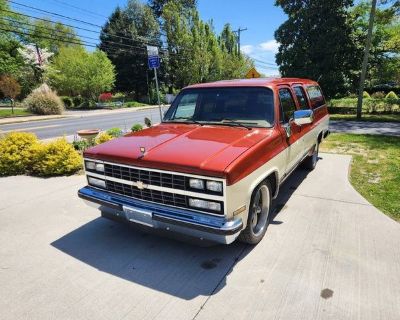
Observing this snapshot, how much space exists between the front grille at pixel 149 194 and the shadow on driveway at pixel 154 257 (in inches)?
29.9

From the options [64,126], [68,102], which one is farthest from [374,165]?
[68,102]

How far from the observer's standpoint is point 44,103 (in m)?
26.9

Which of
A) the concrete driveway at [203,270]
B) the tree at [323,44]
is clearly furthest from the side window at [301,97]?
the tree at [323,44]

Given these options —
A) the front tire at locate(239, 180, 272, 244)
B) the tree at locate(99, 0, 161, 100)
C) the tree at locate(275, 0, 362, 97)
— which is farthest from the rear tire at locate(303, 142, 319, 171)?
the tree at locate(99, 0, 161, 100)

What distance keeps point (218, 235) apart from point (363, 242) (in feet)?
6.72

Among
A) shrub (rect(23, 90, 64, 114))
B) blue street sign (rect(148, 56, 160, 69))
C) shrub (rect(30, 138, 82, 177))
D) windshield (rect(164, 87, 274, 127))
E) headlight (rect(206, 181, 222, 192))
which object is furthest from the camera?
shrub (rect(23, 90, 64, 114))

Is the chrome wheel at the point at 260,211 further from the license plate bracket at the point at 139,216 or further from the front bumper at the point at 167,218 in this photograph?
the license plate bracket at the point at 139,216

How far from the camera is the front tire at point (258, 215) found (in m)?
3.66

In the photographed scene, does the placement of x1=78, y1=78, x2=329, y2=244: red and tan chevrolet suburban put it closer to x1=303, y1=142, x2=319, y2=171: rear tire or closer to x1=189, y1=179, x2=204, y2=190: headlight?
x1=189, y1=179, x2=204, y2=190: headlight

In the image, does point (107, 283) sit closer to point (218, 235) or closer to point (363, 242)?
point (218, 235)

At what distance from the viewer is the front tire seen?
12.0ft

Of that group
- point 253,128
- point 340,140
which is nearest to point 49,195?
point 253,128

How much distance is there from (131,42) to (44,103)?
2218 centimetres

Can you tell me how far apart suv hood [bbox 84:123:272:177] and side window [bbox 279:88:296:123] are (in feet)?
1.92
